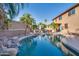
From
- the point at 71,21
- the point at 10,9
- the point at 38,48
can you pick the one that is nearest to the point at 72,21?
the point at 71,21

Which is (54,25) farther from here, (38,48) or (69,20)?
(38,48)

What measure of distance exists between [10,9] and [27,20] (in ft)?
1.39

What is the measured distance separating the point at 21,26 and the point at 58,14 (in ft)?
2.71

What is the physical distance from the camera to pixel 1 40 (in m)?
3.12

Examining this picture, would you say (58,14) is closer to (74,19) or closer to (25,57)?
(74,19)

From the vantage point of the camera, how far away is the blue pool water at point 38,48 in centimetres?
307

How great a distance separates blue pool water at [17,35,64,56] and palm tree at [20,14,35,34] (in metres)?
0.26

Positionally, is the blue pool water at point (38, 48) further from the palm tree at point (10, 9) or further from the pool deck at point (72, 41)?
the palm tree at point (10, 9)

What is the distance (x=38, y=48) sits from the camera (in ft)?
10.2

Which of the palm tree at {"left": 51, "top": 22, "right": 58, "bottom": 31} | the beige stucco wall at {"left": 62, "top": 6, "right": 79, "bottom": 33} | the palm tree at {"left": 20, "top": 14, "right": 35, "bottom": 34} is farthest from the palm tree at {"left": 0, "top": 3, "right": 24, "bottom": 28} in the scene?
the beige stucco wall at {"left": 62, "top": 6, "right": 79, "bottom": 33}

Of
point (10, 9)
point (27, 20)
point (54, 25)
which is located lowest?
point (54, 25)

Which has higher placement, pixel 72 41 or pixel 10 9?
pixel 10 9

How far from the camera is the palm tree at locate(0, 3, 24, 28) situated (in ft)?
10.2

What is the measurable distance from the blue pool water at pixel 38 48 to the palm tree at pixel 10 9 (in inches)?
23.4
